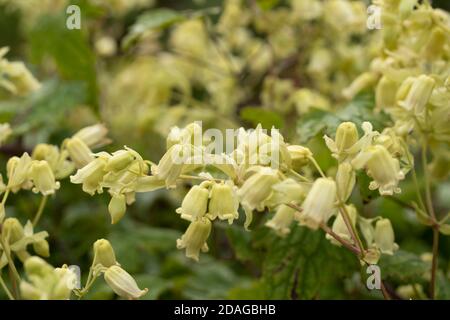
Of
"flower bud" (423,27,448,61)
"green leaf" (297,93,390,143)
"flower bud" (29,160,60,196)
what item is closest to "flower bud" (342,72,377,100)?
"green leaf" (297,93,390,143)

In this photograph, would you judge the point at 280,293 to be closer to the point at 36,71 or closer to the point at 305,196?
the point at 305,196

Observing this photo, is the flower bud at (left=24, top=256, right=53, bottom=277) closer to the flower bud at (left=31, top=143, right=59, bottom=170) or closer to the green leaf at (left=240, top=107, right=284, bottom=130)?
the flower bud at (left=31, top=143, right=59, bottom=170)

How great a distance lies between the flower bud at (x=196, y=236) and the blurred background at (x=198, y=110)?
0.17 metres

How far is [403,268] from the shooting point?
32.9 inches

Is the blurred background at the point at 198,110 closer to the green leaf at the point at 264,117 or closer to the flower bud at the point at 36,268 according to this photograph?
the green leaf at the point at 264,117

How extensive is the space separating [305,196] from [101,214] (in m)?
0.72

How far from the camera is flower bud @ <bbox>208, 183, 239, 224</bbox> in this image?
0.64 metres

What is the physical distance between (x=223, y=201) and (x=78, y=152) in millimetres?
223

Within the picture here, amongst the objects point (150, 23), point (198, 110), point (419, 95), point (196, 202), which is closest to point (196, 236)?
point (196, 202)

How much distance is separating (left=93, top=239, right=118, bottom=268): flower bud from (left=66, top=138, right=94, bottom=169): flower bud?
0.48ft

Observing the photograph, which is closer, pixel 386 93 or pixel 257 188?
pixel 257 188

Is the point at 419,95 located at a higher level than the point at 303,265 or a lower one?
higher

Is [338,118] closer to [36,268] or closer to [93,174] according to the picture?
[93,174]

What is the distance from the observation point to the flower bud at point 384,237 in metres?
0.76
